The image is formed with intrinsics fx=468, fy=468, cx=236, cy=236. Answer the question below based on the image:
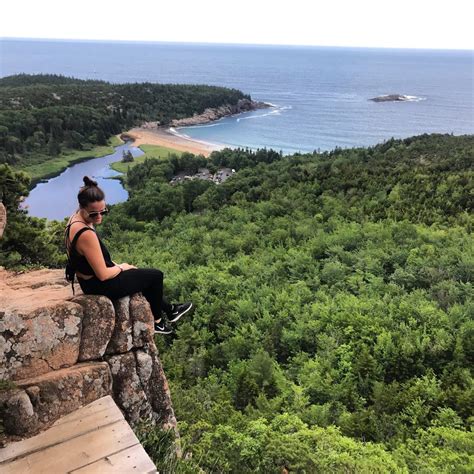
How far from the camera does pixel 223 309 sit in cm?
1627

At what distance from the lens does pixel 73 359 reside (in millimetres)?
6379

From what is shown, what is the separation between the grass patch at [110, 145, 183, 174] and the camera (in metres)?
70.8

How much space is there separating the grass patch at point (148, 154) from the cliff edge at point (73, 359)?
2516 inches

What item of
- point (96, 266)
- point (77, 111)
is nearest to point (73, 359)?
point (96, 266)

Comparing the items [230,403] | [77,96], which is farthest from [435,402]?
[77,96]

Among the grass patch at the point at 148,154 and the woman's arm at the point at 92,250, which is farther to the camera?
the grass patch at the point at 148,154

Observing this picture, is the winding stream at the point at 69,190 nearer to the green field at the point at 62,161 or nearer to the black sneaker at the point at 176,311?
the green field at the point at 62,161

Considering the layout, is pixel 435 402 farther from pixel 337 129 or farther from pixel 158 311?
pixel 337 129

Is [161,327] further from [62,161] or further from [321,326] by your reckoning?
[62,161]

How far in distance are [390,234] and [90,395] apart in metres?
17.4

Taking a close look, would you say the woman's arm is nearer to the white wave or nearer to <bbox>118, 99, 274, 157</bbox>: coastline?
<bbox>118, 99, 274, 157</bbox>: coastline

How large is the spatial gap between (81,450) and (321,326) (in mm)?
9371

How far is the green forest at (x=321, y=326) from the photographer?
8.30 m

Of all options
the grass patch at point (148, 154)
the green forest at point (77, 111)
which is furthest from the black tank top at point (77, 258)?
the green forest at point (77, 111)
